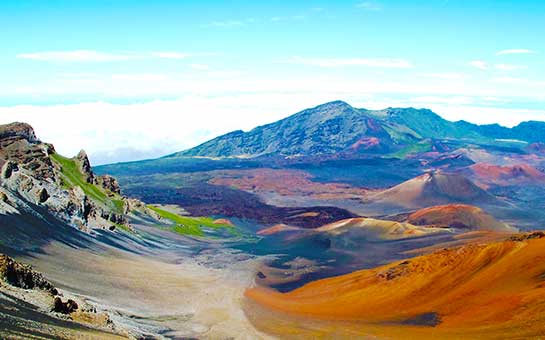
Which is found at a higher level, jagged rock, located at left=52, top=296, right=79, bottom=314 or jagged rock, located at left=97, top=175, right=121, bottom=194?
jagged rock, located at left=97, top=175, right=121, bottom=194

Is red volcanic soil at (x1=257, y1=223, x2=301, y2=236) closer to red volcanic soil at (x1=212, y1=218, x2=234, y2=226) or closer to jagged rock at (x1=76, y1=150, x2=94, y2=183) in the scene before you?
red volcanic soil at (x1=212, y1=218, x2=234, y2=226)

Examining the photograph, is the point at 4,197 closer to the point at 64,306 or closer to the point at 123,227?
the point at 123,227

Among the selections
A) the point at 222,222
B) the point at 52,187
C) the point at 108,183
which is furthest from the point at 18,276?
the point at 222,222

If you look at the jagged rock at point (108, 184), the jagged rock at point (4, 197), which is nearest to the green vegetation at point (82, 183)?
the jagged rock at point (108, 184)

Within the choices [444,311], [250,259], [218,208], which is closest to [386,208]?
[218,208]

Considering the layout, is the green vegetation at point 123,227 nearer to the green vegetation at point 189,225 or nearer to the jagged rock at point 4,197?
the green vegetation at point 189,225

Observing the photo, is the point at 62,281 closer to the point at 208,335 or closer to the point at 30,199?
the point at 208,335

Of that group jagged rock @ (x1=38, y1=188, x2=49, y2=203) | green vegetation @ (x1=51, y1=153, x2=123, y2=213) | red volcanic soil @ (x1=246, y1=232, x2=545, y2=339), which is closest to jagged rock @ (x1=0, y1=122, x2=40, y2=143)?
green vegetation @ (x1=51, y1=153, x2=123, y2=213)
